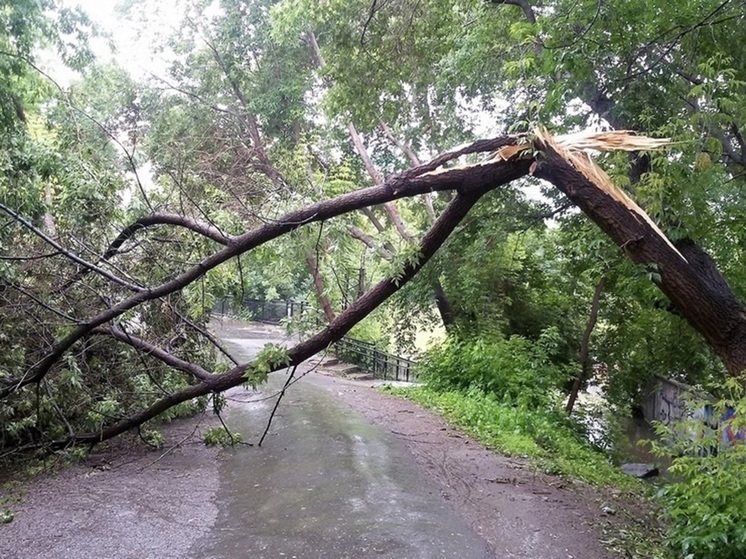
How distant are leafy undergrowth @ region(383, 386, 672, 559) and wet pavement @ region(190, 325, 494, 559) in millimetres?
1282

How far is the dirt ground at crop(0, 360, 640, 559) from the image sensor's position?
473cm

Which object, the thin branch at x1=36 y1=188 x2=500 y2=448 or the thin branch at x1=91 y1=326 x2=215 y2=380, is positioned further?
the thin branch at x1=91 y1=326 x2=215 y2=380

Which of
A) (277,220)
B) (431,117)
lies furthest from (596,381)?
(277,220)

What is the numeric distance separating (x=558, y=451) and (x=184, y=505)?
5093mm

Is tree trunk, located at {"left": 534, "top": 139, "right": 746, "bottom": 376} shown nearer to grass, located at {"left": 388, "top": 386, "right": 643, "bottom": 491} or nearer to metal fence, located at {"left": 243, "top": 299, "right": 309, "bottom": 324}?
grass, located at {"left": 388, "top": 386, "right": 643, "bottom": 491}

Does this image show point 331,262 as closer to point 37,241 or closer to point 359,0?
point 37,241

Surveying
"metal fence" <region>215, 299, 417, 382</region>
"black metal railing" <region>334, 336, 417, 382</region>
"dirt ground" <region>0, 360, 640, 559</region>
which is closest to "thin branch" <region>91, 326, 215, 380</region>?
"dirt ground" <region>0, 360, 640, 559</region>

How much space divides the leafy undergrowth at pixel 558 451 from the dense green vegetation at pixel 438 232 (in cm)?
10

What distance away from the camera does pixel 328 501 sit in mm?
5621

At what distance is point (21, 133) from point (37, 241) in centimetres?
151

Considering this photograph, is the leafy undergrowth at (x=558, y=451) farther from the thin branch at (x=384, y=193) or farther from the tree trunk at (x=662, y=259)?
the thin branch at (x=384, y=193)

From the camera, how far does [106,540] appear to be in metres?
4.81

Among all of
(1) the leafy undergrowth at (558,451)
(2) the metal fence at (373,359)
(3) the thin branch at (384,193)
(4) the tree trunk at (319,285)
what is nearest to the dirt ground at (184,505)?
(1) the leafy undergrowth at (558,451)

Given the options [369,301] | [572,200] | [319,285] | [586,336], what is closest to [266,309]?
[319,285]
